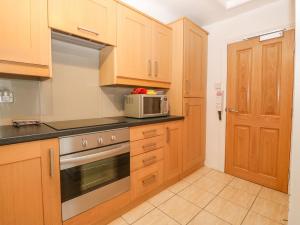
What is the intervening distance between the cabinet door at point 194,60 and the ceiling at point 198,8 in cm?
23

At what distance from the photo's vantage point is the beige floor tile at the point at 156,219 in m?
1.55

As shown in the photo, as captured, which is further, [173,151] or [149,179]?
[173,151]

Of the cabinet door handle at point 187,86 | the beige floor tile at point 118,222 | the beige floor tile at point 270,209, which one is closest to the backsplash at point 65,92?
the cabinet door handle at point 187,86

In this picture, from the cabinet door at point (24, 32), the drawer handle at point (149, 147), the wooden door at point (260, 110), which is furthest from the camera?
the wooden door at point (260, 110)

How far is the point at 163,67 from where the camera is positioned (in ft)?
7.36

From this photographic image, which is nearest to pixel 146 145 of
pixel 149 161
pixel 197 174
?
pixel 149 161

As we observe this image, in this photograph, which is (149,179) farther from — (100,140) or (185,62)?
(185,62)

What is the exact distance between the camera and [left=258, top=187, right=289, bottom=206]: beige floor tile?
1.91 metres

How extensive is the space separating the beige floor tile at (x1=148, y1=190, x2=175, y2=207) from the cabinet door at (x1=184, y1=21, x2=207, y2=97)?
1273 millimetres

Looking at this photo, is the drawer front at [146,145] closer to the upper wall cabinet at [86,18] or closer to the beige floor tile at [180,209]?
the beige floor tile at [180,209]

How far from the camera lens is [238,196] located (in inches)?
78.5

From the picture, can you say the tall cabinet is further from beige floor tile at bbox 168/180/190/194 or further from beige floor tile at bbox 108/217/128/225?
beige floor tile at bbox 108/217/128/225

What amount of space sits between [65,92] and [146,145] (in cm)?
101

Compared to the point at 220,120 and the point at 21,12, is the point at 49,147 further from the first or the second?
the point at 220,120
